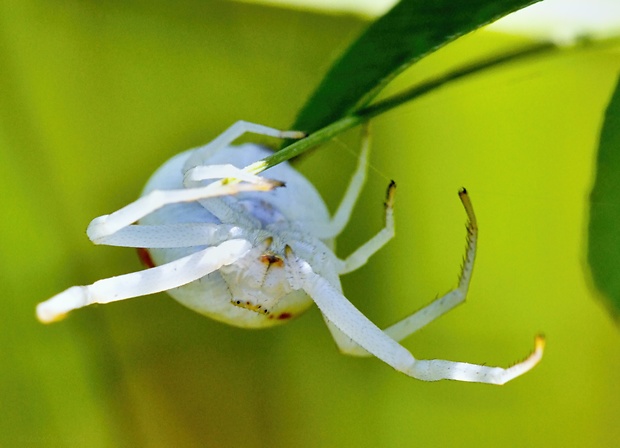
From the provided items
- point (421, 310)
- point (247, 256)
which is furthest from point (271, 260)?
point (421, 310)

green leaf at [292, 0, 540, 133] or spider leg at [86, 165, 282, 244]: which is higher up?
green leaf at [292, 0, 540, 133]

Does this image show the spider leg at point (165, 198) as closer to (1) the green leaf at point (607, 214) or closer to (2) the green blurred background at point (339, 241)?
(1) the green leaf at point (607, 214)

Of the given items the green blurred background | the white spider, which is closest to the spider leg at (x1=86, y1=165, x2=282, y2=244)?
the white spider

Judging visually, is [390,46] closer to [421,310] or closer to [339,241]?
[421,310]

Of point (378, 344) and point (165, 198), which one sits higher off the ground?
point (165, 198)

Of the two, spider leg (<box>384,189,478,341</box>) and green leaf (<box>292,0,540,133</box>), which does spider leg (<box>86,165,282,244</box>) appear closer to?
green leaf (<box>292,0,540,133</box>)

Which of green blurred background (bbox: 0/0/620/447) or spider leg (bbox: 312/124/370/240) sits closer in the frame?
spider leg (bbox: 312/124/370/240)

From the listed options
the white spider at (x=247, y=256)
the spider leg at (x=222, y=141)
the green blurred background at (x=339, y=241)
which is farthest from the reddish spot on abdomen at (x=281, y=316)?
the green blurred background at (x=339, y=241)
